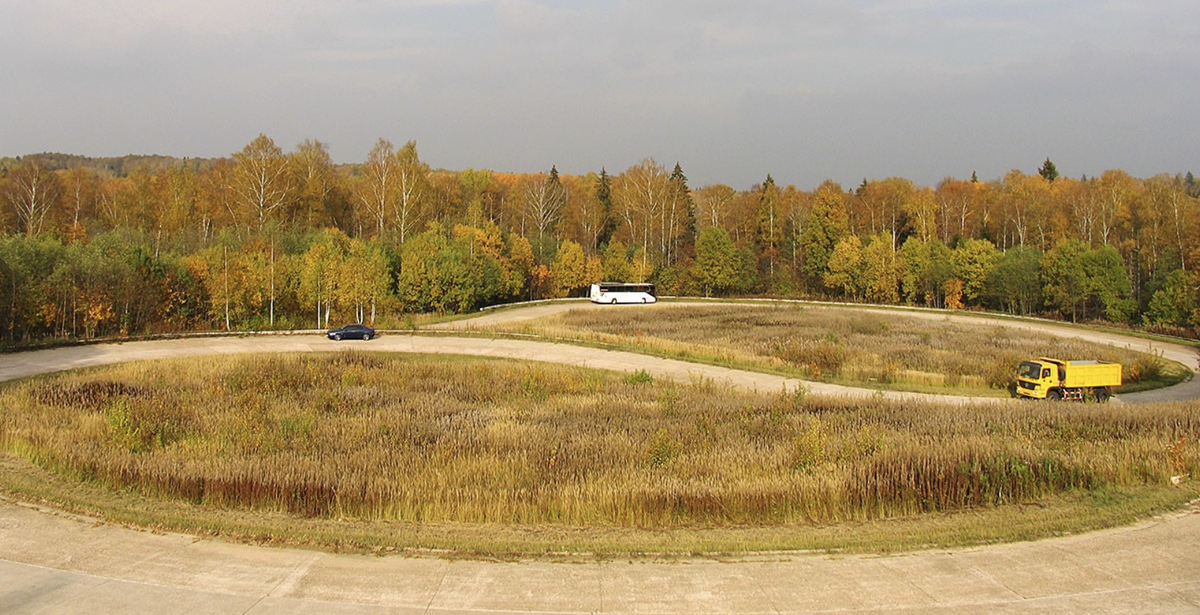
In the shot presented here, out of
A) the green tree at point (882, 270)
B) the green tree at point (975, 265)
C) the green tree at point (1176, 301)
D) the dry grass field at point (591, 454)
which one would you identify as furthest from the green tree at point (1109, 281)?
the dry grass field at point (591, 454)

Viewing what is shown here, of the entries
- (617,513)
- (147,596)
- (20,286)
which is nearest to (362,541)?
(147,596)

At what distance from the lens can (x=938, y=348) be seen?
39844mm

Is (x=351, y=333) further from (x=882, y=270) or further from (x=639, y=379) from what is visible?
(x=882, y=270)

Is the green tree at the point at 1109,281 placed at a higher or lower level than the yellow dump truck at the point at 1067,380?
higher

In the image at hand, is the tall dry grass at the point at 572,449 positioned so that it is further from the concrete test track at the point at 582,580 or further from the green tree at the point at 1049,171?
the green tree at the point at 1049,171

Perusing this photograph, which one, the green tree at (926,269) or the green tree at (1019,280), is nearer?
the green tree at (1019,280)

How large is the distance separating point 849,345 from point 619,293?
1110 inches

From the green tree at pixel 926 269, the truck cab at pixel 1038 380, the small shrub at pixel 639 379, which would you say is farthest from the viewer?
the green tree at pixel 926 269

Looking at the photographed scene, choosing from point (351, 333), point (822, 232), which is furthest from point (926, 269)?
point (351, 333)

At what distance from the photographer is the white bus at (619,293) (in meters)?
65.6

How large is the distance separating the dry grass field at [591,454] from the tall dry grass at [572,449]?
5 centimetres

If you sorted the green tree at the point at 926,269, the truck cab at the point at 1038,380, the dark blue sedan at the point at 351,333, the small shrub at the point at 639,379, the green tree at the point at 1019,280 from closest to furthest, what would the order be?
the truck cab at the point at 1038,380, the small shrub at the point at 639,379, the dark blue sedan at the point at 351,333, the green tree at the point at 1019,280, the green tree at the point at 926,269

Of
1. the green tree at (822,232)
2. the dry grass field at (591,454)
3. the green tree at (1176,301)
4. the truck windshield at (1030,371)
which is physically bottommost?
the dry grass field at (591,454)

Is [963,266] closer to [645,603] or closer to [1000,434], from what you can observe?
[1000,434]
